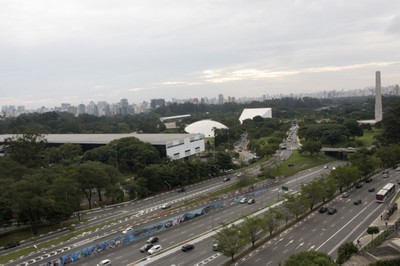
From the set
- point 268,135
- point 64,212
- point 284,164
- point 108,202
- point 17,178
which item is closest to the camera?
point 64,212

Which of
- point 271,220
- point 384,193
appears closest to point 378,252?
point 271,220

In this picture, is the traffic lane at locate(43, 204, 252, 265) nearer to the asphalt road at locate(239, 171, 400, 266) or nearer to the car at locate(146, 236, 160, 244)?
the car at locate(146, 236, 160, 244)

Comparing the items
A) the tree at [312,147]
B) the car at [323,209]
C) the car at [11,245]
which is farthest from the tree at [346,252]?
the tree at [312,147]

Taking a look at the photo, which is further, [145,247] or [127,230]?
[127,230]

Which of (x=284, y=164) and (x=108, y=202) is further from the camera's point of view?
(x=284, y=164)

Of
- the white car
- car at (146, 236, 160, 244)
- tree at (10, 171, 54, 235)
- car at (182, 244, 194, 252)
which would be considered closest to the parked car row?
the white car

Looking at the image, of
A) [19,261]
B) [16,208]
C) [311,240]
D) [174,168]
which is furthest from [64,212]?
[311,240]

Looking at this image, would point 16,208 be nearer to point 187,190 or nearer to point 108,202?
point 108,202

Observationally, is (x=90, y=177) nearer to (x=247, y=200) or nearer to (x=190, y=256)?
(x=190, y=256)

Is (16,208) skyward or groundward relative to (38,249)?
skyward
